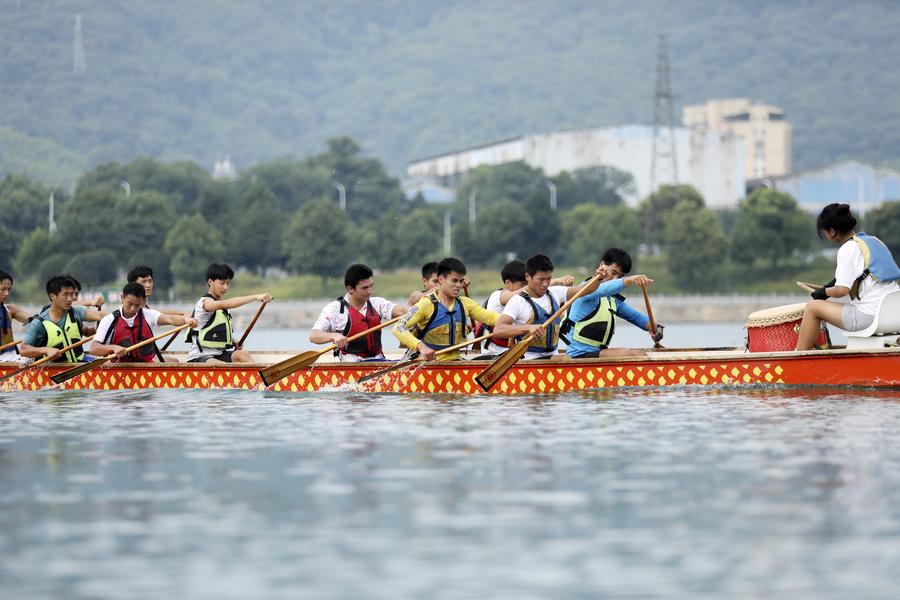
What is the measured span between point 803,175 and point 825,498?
404 feet

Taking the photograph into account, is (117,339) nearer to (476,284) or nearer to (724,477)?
(724,477)

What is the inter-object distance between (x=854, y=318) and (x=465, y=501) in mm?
6781

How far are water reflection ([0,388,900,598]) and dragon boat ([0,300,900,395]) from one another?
0.30 m

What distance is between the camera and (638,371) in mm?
15516

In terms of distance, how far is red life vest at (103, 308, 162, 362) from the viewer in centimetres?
1747

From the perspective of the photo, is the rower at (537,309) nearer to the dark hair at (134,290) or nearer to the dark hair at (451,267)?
the dark hair at (451,267)

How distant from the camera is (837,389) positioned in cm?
1512

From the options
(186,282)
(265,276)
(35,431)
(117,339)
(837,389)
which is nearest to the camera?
(35,431)

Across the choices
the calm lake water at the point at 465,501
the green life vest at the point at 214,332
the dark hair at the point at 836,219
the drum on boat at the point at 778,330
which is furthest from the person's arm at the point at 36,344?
the dark hair at the point at 836,219

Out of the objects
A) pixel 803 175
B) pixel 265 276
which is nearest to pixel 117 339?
pixel 265 276

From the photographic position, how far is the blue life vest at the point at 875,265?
14469mm

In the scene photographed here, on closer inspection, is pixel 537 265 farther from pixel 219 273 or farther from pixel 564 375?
pixel 219 273

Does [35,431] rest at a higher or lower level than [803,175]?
lower

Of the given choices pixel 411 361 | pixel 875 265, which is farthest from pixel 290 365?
pixel 875 265
